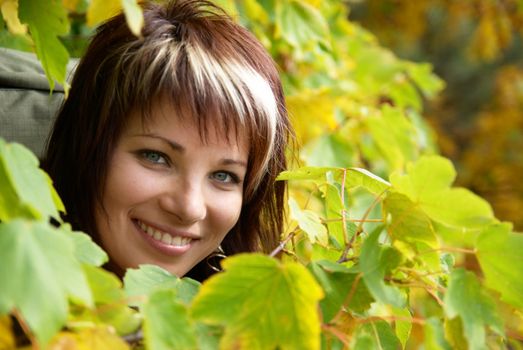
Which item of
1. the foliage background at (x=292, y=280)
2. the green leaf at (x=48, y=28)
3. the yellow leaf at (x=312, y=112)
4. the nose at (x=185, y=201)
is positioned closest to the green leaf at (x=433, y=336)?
the foliage background at (x=292, y=280)

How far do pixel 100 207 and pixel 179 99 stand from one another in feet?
0.74

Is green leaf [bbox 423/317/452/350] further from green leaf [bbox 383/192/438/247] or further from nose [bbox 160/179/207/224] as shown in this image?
nose [bbox 160/179/207/224]

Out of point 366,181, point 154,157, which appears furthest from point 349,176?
point 154,157

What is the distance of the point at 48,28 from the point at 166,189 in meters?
0.30

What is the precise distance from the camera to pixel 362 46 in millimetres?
2924

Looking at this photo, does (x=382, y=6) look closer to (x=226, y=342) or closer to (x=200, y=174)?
(x=200, y=174)

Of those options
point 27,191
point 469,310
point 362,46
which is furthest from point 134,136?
point 362,46

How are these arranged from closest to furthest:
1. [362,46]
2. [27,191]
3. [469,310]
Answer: [27,191] < [469,310] < [362,46]

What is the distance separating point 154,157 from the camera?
121cm

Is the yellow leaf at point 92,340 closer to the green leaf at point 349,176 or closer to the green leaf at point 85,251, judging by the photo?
the green leaf at point 85,251

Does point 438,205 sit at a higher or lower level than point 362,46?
higher

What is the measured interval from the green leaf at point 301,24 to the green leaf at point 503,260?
1.13 metres

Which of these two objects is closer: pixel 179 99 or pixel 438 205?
pixel 438 205

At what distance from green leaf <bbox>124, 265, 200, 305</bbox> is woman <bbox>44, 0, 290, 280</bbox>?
0.81ft
